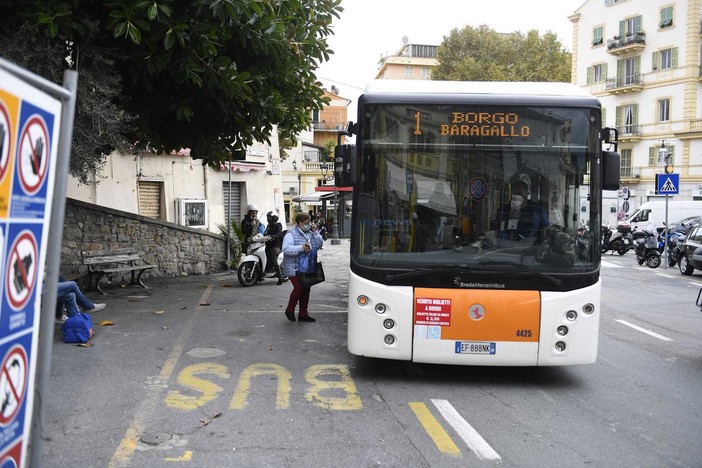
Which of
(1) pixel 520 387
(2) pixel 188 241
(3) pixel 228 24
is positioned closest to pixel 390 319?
(1) pixel 520 387

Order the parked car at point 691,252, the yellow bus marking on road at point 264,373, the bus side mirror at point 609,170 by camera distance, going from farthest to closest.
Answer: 1. the parked car at point 691,252
2. the bus side mirror at point 609,170
3. the yellow bus marking on road at point 264,373

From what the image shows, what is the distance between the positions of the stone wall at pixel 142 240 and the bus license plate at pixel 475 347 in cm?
942

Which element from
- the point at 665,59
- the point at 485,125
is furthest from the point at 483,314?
the point at 665,59

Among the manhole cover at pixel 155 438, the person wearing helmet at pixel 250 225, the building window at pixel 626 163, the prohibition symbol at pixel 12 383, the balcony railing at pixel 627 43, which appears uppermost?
the balcony railing at pixel 627 43

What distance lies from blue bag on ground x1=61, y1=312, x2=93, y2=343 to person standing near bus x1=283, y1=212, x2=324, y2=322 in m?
2.88

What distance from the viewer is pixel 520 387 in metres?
6.93

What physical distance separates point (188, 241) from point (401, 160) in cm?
1116

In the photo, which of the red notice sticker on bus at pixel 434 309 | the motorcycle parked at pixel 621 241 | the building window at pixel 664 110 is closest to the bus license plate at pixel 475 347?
the red notice sticker on bus at pixel 434 309

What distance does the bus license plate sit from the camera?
21.9 ft

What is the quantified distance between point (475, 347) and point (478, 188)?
157 centimetres

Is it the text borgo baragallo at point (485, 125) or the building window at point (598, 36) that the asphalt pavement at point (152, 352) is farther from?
the building window at point (598, 36)

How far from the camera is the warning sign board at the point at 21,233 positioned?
246 cm

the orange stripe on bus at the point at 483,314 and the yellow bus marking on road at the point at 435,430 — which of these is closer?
the yellow bus marking on road at the point at 435,430

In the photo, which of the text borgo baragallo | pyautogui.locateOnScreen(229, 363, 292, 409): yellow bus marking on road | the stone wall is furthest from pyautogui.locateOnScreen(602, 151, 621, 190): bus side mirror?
the stone wall
